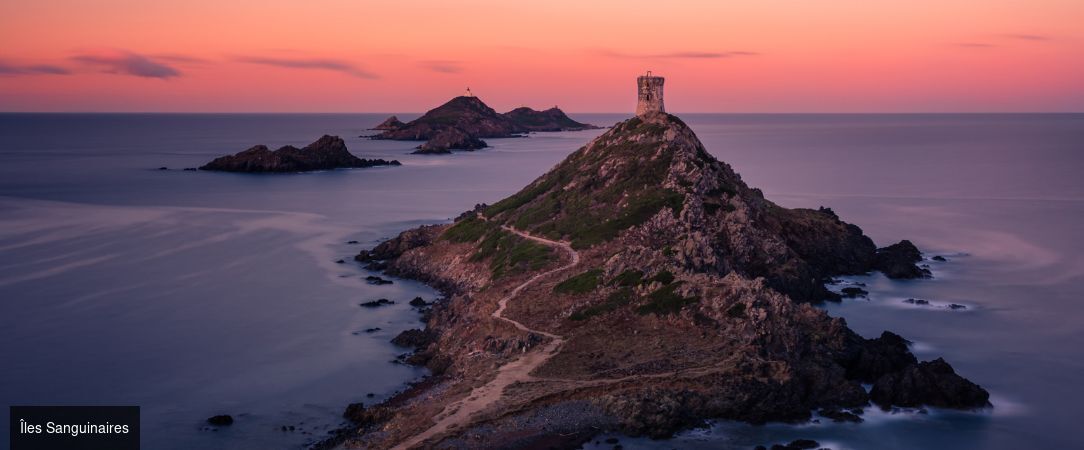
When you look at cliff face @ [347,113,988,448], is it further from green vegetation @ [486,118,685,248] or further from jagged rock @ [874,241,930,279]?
jagged rock @ [874,241,930,279]

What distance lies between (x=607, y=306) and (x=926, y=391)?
19890mm

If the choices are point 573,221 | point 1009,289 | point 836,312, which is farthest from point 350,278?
point 1009,289

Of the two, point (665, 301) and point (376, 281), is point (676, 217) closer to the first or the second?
point (665, 301)

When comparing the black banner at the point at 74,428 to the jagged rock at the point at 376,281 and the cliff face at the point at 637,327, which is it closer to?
the cliff face at the point at 637,327

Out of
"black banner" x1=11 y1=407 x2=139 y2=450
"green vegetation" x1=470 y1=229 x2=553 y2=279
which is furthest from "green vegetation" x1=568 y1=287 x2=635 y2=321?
"black banner" x1=11 y1=407 x2=139 y2=450

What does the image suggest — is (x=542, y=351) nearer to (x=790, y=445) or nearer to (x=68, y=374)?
(x=790, y=445)

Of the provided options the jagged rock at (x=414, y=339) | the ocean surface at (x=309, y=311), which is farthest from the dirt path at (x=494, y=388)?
the ocean surface at (x=309, y=311)

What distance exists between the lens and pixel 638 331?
55.7 m

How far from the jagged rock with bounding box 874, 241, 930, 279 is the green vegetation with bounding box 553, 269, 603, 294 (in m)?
33.6

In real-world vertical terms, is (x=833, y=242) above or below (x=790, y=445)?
above

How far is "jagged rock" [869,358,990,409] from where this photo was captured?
163ft

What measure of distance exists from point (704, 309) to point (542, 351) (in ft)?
34.2

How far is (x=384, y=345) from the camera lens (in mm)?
62531

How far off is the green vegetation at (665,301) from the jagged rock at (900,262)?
34159mm
